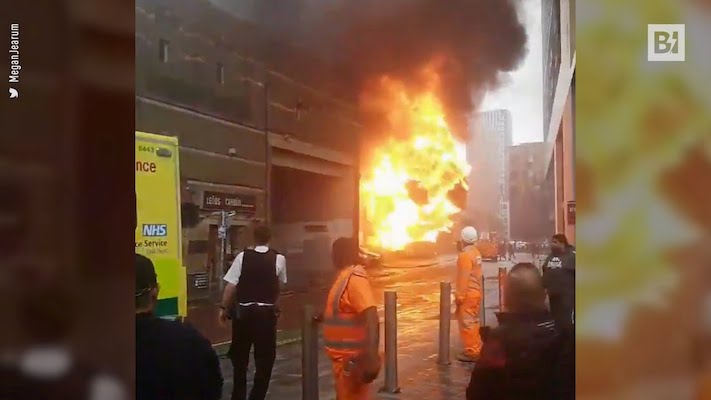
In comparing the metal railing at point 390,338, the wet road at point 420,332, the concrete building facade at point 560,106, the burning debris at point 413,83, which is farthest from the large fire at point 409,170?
the concrete building facade at point 560,106

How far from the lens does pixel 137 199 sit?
298 cm

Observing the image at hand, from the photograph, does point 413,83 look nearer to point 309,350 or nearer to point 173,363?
point 309,350

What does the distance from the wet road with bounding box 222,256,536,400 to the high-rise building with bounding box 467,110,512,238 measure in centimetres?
19

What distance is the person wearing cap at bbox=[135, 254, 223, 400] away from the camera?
9.54 ft

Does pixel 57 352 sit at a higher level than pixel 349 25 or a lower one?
lower

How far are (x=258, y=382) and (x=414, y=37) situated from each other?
5.19 feet

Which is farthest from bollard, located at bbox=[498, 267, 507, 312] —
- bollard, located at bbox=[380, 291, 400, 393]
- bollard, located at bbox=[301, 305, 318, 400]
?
bollard, located at bbox=[301, 305, 318, 400]

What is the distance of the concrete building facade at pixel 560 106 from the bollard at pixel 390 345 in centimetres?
73

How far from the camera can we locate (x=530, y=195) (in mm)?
2883

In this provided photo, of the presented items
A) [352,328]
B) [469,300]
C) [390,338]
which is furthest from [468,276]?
[352,328]

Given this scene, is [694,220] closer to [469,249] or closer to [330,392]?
[469,249]

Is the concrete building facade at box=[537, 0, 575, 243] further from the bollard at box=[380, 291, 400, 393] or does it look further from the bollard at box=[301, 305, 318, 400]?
the bollard at box=[301, 305, 318, 400]

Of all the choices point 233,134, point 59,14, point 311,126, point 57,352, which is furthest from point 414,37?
point 57,352

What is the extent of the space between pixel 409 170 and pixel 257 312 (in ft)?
2.83
